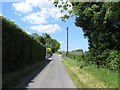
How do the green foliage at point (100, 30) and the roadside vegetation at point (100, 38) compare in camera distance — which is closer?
the roadside vegetation at point (100, 38)

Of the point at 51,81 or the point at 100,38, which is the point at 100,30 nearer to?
the point at 100,38

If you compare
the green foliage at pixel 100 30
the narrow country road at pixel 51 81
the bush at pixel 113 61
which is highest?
the green foliage at pixel 100 30

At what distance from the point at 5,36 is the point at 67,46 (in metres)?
59.0

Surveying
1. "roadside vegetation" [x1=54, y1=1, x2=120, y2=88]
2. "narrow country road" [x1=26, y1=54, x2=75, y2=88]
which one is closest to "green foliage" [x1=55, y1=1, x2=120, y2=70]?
"roadside vegetation" [x1=54, y1=1, x2=120, y2=88]

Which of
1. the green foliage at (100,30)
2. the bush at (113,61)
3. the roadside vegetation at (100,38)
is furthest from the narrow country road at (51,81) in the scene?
the green foliage at (100,30)

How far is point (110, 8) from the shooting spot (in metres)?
14.2

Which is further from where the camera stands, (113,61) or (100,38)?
(100,38)

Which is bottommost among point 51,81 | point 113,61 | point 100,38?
point 51,81

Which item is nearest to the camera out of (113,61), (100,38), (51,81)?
(51,81)

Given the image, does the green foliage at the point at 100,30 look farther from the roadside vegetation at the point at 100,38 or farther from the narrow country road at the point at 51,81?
the narrow country road at the point at 51,81

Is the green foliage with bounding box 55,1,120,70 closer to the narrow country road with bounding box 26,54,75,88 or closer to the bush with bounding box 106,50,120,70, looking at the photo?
the bush with bounding box 106,50,120,70

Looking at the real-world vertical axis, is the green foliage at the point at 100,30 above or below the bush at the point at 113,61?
above

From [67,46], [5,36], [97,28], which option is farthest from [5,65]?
[67,46]

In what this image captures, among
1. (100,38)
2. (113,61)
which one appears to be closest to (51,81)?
(113,61)
